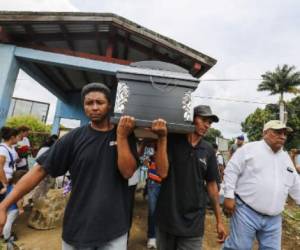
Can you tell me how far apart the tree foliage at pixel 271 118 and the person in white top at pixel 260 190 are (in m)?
31.2

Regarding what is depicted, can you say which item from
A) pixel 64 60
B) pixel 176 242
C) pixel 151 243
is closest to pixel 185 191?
pixel 176 242

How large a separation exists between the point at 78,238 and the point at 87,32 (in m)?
5.53

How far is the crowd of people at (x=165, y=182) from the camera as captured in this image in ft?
5.09

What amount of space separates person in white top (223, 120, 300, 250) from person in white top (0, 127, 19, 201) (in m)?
Result: 2.88

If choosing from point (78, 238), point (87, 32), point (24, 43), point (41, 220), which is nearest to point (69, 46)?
point (87, 32)

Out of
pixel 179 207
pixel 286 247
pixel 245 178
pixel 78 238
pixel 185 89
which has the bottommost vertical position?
pixel 286 247

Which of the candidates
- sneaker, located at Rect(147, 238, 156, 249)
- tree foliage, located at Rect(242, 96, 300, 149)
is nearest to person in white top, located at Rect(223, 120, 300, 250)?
sneaker, located at Rect(147, 238, 156, 249)

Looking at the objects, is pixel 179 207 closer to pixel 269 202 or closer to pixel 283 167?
pixel 269 202

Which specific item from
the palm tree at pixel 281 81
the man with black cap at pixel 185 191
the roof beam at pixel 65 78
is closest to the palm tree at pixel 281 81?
the palm tree at pixel 281 81

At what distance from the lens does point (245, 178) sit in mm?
2846

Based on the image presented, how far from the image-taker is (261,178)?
108 inches

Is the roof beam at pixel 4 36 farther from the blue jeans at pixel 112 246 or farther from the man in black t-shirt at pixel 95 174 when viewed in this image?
the blue jeans at pixel 112 246

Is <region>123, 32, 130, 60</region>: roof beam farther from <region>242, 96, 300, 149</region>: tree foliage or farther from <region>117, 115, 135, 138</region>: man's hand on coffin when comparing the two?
<region>242, 96, 300, 149</region>: tree foliage

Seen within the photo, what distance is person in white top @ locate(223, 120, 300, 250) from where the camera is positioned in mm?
2686
